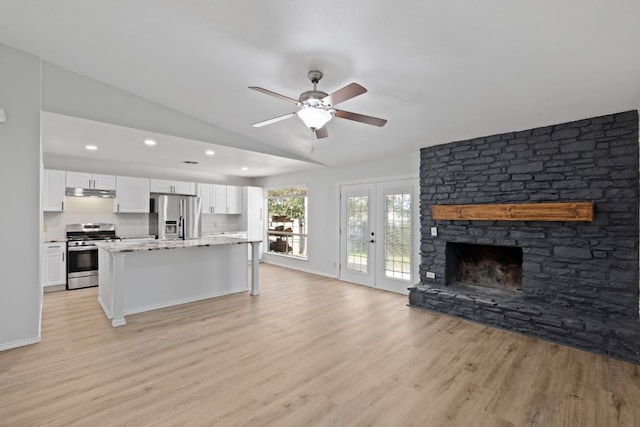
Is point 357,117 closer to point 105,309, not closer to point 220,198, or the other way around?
point 105,309

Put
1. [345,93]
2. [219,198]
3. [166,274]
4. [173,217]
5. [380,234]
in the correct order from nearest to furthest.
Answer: [345,93]
[166,274]
[380,234]
[173,217]
[219,198]

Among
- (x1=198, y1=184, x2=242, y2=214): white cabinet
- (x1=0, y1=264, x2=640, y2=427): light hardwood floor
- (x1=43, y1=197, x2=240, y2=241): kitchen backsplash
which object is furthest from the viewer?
(x1=198, y1=184, x2=242, y2=214): white cabinet

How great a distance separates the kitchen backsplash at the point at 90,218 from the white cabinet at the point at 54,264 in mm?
550

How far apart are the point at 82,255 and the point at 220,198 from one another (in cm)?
319

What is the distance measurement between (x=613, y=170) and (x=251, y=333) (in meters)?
4.41

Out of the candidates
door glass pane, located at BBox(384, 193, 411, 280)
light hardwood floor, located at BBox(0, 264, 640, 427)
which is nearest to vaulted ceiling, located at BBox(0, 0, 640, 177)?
door glass pane, located at BBox(384, 193, 411, 280)

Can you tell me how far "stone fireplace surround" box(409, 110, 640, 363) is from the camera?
10.8ft

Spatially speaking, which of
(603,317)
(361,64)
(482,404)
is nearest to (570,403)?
(482,404)

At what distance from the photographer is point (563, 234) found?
3662 millimetres

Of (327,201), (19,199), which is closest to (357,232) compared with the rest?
(327,201)

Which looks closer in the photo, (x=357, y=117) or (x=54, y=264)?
(x=357, y=117)

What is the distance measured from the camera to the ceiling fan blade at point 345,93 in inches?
91.8

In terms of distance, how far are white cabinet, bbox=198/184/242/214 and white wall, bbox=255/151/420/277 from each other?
5.51 ft

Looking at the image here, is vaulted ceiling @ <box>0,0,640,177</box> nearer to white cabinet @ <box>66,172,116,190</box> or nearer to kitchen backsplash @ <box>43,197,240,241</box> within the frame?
white cabinet @ <box>66,172,116,190</box>
